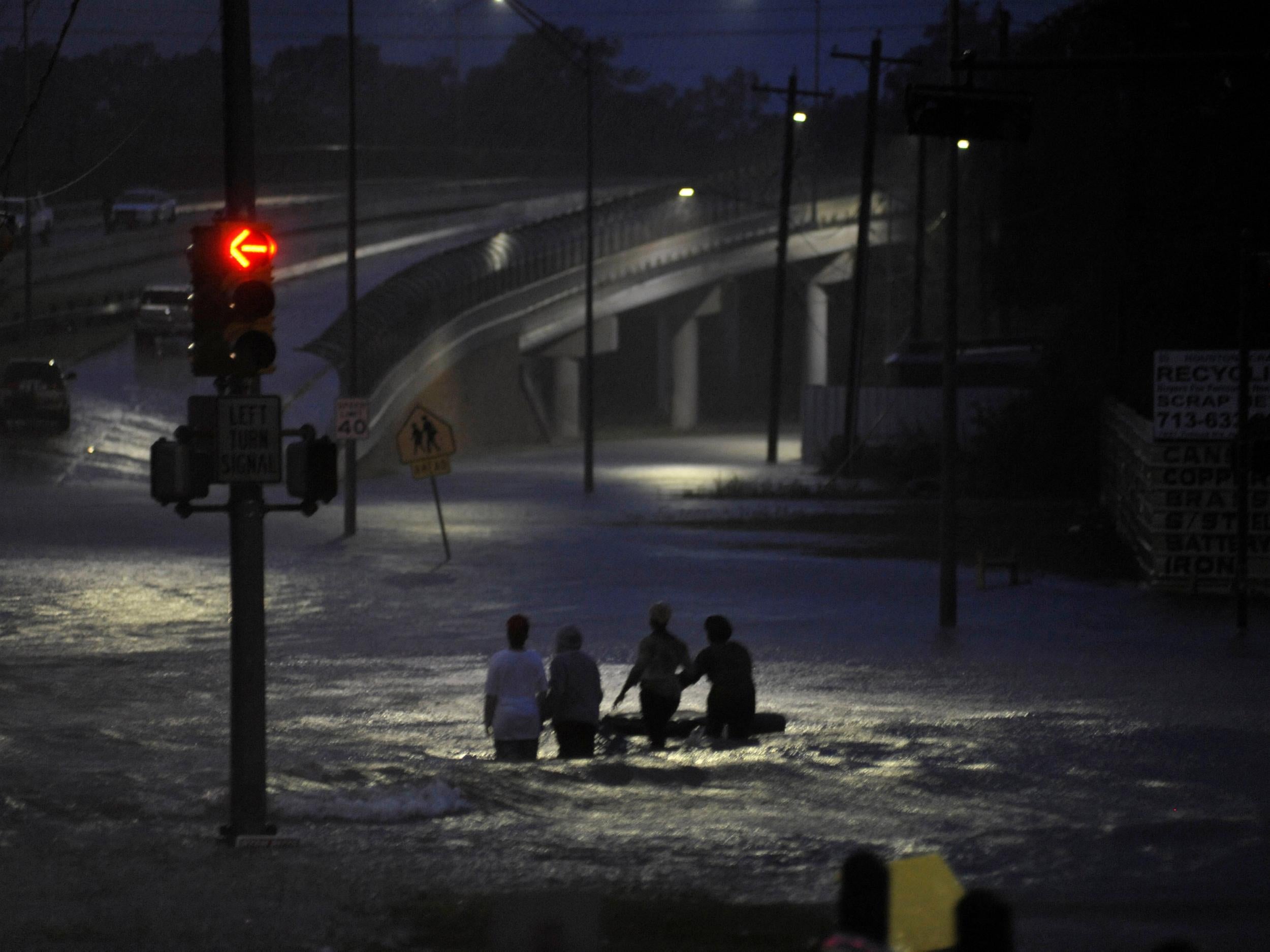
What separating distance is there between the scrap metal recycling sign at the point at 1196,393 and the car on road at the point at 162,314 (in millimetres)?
38198

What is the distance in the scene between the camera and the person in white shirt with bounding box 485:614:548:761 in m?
12.5

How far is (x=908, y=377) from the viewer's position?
5606 centimetres

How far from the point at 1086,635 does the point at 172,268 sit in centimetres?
5665

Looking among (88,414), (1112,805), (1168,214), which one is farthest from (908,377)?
(1112,805)

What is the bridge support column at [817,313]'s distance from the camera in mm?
86250

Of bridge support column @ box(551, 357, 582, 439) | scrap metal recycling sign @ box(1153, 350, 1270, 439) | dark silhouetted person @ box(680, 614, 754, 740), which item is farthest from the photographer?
bridge support column @ box(551, 357, 582, 439)

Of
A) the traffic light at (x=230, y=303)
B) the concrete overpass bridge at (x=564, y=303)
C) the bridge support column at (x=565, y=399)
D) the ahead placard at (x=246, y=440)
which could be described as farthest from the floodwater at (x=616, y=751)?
the bridge support column at (x=565, y=399)

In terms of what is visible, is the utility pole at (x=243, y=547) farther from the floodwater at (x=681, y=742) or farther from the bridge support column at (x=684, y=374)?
the bridge support column at (x=684, y=374)

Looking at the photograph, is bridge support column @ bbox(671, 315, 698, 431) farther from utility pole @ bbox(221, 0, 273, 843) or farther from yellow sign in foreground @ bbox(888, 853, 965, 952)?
yellow sign in foreground @ bbox(888, 853, 965, 952)

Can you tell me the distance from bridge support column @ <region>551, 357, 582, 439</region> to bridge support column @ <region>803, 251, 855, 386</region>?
15365 mm

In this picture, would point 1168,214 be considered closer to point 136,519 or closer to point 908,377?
point 908,377

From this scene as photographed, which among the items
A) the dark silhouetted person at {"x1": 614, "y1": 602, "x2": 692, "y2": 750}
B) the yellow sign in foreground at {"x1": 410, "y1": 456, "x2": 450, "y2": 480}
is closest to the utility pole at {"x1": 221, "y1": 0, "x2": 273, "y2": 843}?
the dark silhouetted person at {"x1": 614, "y1": 602, "x2": 692, "y2": 750}

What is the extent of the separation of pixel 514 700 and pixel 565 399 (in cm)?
6126

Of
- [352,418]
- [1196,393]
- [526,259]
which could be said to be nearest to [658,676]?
[1196,393]
